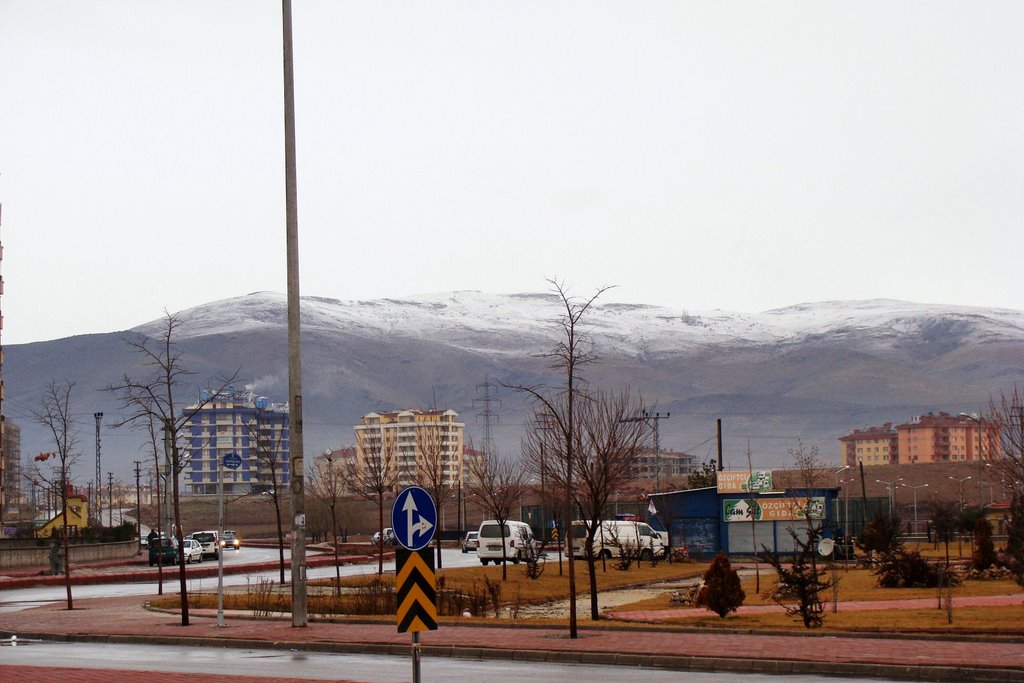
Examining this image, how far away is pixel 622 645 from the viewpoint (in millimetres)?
21625

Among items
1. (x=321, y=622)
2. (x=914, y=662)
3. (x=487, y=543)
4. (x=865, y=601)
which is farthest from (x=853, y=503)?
(x=914, y=662)

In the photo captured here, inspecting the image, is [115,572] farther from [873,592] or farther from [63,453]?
[873,592]

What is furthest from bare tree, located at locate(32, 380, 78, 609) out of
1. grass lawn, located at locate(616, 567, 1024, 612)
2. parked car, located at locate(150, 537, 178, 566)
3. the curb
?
grass lawn, located at locate(616, 567, 1024, 612)

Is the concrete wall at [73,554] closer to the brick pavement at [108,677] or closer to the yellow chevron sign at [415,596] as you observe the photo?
the brick pavement at [108,677]

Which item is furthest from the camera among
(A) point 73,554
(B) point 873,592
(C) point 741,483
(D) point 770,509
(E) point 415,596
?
(A) point 73,554

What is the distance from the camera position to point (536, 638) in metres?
23.5

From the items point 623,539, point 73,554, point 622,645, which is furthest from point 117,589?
point 622,645

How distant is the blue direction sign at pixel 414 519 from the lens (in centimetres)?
1405

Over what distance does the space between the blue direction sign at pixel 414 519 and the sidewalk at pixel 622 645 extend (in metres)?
6.65

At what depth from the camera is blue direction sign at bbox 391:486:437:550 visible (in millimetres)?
14055

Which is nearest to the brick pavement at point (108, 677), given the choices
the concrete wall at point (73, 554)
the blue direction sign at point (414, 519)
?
the blue direction sign at point (414, 519)

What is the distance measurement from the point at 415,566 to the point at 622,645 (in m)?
8.43

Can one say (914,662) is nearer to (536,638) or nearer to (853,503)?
(536,638)

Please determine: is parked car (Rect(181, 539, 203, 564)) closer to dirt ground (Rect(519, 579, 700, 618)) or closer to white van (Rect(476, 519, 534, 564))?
→ white van (Rect(476, 519, 534, 564))
